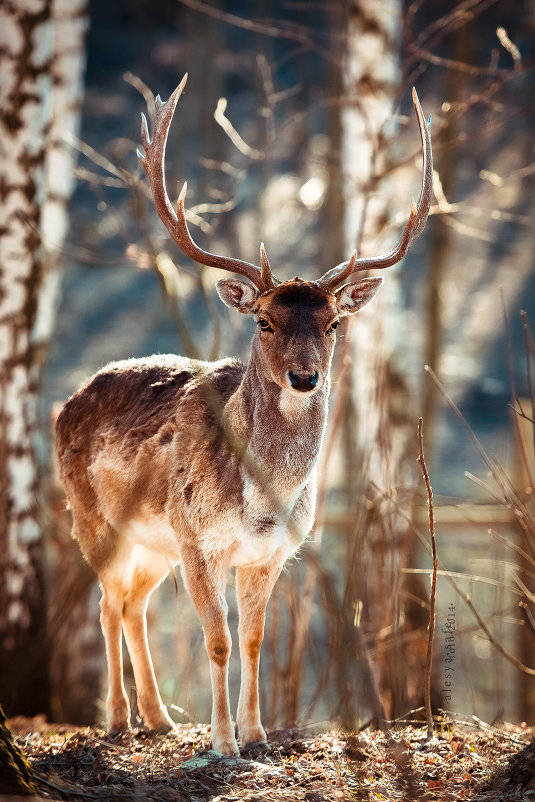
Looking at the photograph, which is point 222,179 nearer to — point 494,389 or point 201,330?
point 201,330

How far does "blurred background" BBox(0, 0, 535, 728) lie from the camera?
6.06 metres

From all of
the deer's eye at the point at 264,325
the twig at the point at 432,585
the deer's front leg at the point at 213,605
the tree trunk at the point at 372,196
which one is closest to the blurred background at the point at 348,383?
the tree trunk at the point at 372,196

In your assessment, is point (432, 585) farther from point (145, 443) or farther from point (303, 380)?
point (145, 443)

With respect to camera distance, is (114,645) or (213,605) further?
(114,645)

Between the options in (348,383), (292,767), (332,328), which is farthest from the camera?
(348,383)

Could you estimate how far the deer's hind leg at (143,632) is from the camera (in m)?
5.54

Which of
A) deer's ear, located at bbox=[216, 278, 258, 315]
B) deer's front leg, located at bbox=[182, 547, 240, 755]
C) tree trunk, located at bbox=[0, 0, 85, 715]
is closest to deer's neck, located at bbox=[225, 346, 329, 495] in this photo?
deer's ear, located at bbox=[216, 278, 258, 315]

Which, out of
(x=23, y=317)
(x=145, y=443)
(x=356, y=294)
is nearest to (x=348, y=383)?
(x=23, y=317)

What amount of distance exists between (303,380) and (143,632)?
217 centimetres

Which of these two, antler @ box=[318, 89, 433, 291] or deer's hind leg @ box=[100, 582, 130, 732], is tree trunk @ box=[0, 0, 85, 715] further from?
antler @ box=[318, 89, 433, 291]

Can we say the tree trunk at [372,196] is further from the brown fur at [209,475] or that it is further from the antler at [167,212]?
the antler at [167,212]

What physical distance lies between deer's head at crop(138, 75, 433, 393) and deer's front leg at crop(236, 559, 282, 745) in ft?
3.79

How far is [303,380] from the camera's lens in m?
4.61

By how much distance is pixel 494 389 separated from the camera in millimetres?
17016
